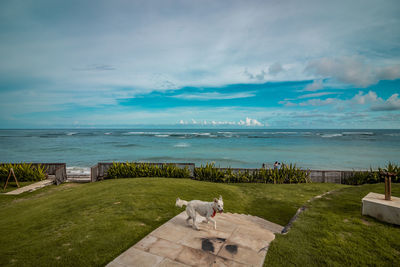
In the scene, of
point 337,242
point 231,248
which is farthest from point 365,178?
point 231,248

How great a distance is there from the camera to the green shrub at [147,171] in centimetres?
1397

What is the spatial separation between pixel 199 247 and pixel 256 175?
1052 centimetres

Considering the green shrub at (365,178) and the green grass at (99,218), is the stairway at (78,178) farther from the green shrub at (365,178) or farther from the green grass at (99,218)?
the green shrub at (365,178)

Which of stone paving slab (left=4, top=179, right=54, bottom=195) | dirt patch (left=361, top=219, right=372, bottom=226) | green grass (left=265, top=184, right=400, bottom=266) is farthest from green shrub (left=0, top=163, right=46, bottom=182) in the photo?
dirt patch (left=361, top=219, right=372, bottom=226)

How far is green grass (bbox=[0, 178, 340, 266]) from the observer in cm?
399

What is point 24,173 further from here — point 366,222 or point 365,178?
point 365,178

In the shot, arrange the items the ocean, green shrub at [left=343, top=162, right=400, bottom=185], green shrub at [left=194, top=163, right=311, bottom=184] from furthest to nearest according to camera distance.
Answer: the ocean < green shrub at [left=194, top=163, right=311, bottom=184] < green shrub at [left=343, top=162, right=400, bottom=185]

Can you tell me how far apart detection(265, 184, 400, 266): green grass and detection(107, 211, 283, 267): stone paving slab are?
1.21ft

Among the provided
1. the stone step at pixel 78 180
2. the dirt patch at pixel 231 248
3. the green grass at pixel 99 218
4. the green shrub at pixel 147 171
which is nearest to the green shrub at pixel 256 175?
the green shrub at pixel 147 171

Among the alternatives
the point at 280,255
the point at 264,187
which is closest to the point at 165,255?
the point at 280,255

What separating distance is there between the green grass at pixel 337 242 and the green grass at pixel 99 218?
1.57 metres

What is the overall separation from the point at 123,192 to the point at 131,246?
4554mm

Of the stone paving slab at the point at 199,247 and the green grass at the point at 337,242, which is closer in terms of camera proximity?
the stone paving slab at the point at 199,247

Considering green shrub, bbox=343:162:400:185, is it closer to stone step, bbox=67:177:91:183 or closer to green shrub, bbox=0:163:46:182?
stone step, bbox=67:177:91:183
